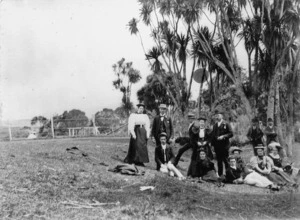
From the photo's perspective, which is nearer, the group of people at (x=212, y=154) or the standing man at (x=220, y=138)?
the group of people at (x=212, y=154)

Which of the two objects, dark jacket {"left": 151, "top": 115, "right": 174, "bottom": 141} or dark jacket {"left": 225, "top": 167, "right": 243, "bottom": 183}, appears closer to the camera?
dark jacket {"left": 225, "top": 167, "right": 243, "bottom": 183}

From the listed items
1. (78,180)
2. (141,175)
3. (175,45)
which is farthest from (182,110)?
(78,180)

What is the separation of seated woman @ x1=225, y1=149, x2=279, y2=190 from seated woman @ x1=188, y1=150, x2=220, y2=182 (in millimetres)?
344

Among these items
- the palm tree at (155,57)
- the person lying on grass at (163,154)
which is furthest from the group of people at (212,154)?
the palm tree at (155,57)

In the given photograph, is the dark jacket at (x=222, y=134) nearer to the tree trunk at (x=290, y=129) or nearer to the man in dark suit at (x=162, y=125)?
the man in dark suit at (x=162, y=125)

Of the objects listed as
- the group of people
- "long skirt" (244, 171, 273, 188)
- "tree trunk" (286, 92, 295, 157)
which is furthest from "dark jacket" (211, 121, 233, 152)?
"tree trunk" (286, 92, 295, 157)

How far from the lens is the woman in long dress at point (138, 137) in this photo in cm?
874

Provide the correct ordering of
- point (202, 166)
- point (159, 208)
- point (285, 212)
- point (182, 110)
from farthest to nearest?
point (182, 110) < point (202, 166) < point (285, 212) < point (159, 208)

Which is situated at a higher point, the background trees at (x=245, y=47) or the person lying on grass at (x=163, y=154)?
the background trees at (x=245, y=47)

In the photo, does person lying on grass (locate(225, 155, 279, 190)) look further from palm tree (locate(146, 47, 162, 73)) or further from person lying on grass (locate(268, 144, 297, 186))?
palm tree (locate(146, 47, 162, 73))

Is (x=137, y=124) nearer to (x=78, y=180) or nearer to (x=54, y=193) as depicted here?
(x=78, y=180)

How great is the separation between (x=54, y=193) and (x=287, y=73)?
9.54 m

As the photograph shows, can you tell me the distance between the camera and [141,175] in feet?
24.0

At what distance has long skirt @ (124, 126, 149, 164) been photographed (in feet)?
28.7
